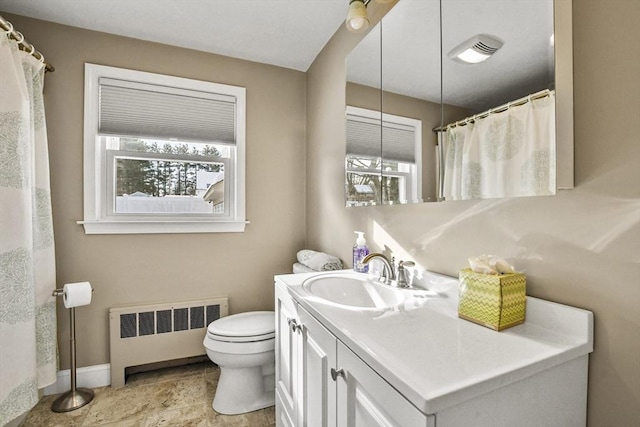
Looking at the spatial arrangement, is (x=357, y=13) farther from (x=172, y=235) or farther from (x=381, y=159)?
(x=172, y=235)

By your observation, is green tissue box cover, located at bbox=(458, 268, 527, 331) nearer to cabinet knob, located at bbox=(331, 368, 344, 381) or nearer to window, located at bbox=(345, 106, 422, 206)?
cabinet knob, located at bbox=(331, 368, 344, 381)

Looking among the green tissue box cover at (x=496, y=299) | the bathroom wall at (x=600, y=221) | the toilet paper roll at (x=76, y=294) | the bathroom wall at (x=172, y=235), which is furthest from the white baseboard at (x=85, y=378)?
the bathroom wall at (x=600, y=221)

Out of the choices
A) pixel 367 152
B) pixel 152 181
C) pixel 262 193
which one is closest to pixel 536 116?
pixel 367 152

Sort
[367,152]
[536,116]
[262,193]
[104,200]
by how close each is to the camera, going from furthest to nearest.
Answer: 1. [262,193]
2. [104,200]
3. [367,152]
4. [536,116]

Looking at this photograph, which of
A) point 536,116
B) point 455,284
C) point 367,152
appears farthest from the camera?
point 367,152

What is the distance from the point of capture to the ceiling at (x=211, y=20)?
5.87 ft

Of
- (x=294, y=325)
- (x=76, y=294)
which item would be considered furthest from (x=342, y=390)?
(x=76, y=294)

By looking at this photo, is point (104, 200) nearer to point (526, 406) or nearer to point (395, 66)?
point (395, 66)

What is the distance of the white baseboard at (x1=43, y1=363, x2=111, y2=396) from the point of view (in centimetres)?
196

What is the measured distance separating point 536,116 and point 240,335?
1659 mm

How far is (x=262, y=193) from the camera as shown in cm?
244

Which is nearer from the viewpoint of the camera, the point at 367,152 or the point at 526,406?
the point at 526,406

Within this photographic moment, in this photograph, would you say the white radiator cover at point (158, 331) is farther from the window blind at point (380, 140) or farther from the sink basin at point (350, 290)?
the window blind at point (380, 140)

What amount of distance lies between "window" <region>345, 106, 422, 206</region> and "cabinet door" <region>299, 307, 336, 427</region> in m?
0.70
